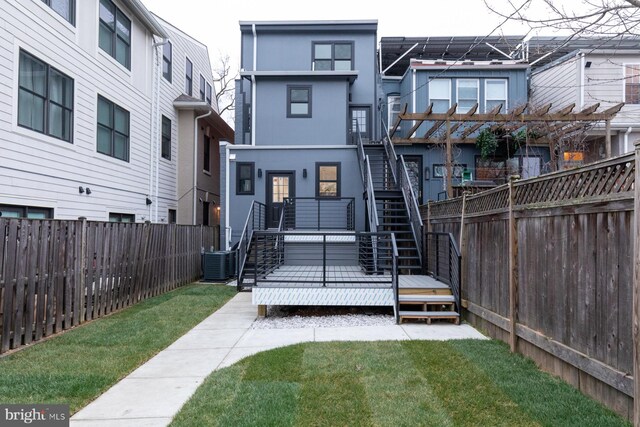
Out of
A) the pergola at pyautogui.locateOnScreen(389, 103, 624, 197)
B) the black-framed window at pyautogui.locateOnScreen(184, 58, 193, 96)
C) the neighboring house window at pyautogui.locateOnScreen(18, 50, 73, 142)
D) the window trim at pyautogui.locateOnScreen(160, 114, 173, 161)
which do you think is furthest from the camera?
the black-framed window at pyautogui.locateOnScreen(184, 58, 193, 96)

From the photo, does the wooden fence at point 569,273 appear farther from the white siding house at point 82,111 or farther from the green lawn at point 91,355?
the white siding house at point 82,111

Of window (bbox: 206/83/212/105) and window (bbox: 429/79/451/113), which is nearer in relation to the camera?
window (bbox: 429/79/451/113)

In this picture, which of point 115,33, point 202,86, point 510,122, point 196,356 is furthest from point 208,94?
point 196,356

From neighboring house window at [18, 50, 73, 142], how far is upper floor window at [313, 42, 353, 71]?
310 inches

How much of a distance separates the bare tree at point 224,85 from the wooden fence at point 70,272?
19463mm

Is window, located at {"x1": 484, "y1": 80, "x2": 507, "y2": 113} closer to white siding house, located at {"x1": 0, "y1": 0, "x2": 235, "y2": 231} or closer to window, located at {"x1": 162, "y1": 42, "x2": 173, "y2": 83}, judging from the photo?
white siding house, located at {"x1": 0, "y1": 0, "x2": 235, "y2": 231}

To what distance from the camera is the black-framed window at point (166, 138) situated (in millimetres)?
14141

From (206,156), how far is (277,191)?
5.81 m

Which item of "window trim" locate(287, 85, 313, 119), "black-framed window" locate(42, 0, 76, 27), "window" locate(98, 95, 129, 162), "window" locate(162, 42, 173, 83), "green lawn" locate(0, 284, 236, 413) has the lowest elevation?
"green lawn" locate(0, 284, 236, 413)

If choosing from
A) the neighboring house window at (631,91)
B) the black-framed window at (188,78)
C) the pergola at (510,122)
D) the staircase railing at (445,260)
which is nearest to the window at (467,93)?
the pergola at (510,122)

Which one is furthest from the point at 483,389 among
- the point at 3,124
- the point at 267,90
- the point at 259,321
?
the point at 267,90

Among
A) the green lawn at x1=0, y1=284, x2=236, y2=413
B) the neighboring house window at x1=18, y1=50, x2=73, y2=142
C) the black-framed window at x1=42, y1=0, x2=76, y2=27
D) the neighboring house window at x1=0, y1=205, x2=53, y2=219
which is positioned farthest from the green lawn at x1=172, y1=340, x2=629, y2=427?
the black-framed window at x1=42, y1=0, x2=76, y2=27

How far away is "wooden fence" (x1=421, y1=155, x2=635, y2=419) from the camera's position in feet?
10.1

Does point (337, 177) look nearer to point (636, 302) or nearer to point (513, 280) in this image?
point (513, 280)
